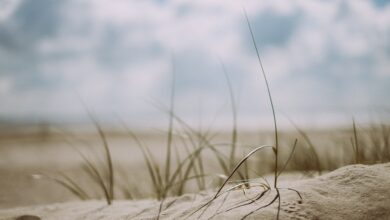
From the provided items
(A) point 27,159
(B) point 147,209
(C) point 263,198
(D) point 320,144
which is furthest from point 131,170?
(C) point 263,198

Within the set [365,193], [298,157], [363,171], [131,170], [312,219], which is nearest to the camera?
[312,219]

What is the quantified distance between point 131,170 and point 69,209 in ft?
10.9

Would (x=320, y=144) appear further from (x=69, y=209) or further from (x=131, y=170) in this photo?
(x=69, y=209)

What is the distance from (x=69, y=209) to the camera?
1.73 metres

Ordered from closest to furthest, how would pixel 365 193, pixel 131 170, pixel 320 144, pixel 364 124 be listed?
pixel 365 193 → pixel 364 124 → pixel 131 170 → pixel 320 144

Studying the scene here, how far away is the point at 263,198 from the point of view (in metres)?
1.20

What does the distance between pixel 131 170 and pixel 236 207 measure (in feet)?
13.0

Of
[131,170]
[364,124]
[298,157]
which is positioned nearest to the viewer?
[364,124]

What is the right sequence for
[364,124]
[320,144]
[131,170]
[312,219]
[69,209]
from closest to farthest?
[312,219], [69,209], [364,124], [131,170], [320,144]

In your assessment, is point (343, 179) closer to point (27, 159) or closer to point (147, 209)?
point (147, 209)

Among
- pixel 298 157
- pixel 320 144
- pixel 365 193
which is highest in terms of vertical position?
pixel 365 193

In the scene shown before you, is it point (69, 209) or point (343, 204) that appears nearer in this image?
point (343, 204)

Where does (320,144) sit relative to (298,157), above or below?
below

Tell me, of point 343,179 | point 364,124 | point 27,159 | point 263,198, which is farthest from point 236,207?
point 27,159
